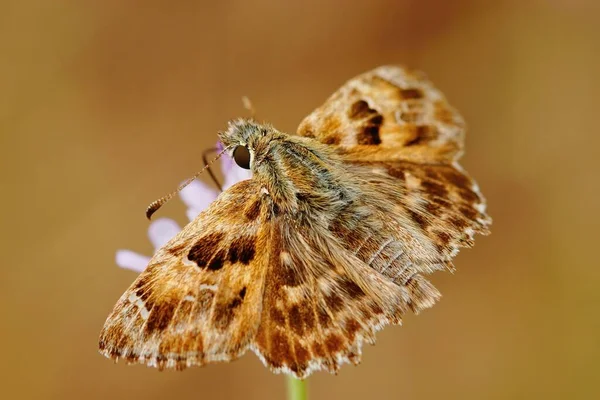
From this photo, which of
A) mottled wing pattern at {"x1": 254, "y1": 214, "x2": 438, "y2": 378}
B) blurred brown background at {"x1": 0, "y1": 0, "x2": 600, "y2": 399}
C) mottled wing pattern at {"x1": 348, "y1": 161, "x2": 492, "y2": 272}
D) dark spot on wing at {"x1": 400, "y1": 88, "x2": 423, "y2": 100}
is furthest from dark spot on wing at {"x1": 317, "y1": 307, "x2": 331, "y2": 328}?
blurred brown background at {"x1": 0, "y1": 0, "x2": 600, "y2": 399}

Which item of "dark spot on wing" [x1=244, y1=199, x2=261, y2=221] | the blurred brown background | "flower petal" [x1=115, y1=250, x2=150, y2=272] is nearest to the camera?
"dark spot on wing" [x1=244, y1=199, x2=261, y2=221]

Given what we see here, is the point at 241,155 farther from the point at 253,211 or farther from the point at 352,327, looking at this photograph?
the point at 352,327

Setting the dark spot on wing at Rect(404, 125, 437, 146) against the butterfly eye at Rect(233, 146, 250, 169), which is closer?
the butterfly eye at Rect(233, 146, 250, 169)

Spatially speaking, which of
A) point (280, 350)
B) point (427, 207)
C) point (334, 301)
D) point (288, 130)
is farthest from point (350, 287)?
point (288, 130)

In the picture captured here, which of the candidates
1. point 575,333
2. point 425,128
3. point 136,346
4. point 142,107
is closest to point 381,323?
point 136,346

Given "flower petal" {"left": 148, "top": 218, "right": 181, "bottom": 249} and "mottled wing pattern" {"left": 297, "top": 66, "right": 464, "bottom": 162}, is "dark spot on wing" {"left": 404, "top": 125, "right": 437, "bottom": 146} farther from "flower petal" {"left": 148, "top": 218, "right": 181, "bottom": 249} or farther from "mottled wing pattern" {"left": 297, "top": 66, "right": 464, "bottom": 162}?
"flower petal" {"left": 148, "top": 218, "right": 181, "bottom": 249}

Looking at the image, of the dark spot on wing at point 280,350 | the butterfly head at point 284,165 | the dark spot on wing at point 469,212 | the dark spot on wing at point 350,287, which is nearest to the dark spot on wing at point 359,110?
the butterfly head at point 284,165

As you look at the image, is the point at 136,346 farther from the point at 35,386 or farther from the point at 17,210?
the point at 17,210

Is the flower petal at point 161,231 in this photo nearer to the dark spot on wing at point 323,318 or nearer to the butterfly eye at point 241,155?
the butterfly eye at point 241,155
